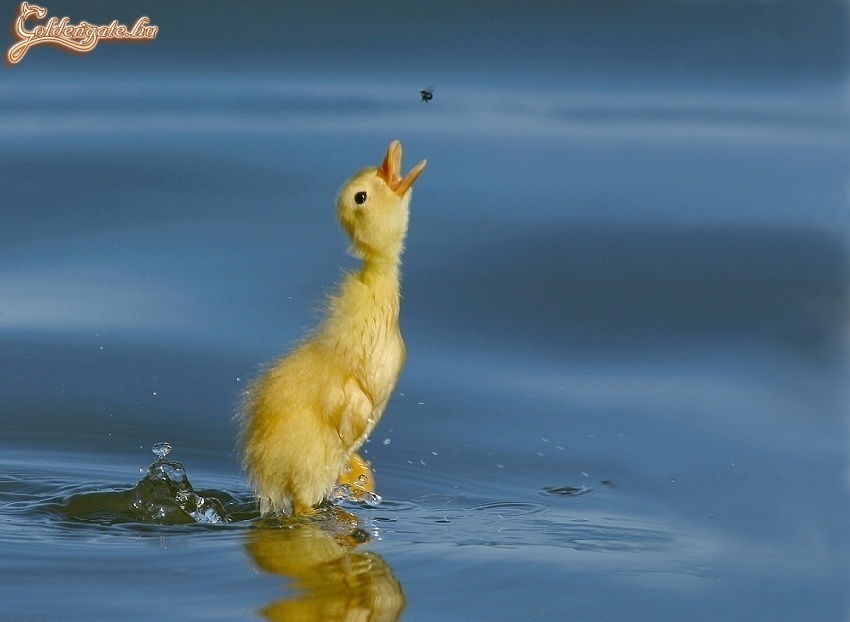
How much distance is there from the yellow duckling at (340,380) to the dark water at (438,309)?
0.10 m

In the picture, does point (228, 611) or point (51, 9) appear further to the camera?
point (51, 9)

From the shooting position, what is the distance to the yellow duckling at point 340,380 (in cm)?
319

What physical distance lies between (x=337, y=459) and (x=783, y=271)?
5.86ft

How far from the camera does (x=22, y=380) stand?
13.3 ft

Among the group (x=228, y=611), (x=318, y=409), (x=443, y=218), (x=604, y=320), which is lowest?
(x=228, y=611)

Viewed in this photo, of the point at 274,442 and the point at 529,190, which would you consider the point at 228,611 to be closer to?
the point at 274,442

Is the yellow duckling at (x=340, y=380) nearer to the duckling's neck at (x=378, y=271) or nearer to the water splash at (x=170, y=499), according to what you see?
the duckling's neck at (x=378, y=271)

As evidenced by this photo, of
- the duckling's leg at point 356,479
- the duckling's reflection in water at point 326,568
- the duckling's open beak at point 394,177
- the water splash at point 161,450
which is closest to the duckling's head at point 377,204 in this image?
the duckling's open beak at point 394,177

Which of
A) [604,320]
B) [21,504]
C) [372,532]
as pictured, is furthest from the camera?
[604,320]

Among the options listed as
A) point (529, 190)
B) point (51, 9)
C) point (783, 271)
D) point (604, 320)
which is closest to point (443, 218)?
point (529, 190)

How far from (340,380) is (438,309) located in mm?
1215

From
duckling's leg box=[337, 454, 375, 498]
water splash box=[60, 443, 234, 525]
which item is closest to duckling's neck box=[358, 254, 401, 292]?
duckling's leg box=[337, 454, 375, 498]

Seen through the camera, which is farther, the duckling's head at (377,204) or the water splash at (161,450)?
the water splash at (161,450)

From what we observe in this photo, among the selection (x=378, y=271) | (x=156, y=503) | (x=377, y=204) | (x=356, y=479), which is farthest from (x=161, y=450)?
(x=377, y=204)
